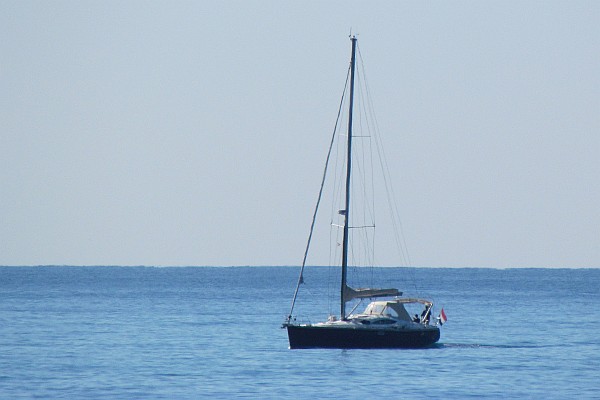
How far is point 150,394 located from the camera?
176 ft

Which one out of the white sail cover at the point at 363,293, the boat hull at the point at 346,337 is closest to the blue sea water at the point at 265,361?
the boat hull at the point at 346,337

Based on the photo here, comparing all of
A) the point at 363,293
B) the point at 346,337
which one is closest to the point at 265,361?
the point at 346,337

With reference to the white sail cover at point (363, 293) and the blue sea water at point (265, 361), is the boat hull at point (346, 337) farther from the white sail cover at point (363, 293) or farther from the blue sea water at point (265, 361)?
the white sail cover at point (363, 293)

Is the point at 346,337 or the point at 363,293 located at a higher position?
the point at 363,293

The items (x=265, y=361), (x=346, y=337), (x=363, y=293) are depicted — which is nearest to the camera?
(x=265, y=361)

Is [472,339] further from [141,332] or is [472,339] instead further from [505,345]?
[141,332]

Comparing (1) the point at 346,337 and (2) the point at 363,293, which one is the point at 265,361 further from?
(2) the point at 363,293

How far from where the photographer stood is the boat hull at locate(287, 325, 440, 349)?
67938 mm

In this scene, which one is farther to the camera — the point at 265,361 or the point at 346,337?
the point at 346,337

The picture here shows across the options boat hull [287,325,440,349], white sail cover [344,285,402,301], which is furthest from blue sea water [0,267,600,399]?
white sail cover [344,285,402,301]

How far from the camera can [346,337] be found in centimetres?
6806

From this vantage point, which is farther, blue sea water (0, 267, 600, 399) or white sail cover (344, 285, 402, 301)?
white sail cover (344, 285, 402, 301)

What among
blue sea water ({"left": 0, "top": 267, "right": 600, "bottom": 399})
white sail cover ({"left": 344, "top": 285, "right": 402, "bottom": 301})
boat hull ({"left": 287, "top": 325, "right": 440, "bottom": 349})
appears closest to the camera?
blue sea water ({"left": 0, "top": 267, "right": 600, "bottom": 399})

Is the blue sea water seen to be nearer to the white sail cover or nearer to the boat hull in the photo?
the boat hull
